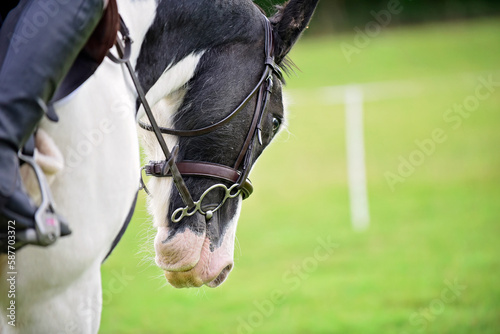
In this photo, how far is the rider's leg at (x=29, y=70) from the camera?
1629mm

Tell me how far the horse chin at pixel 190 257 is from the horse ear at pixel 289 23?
0.93 m

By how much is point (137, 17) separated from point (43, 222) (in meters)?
0.95

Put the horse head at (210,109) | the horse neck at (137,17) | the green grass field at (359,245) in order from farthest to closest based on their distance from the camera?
the green grass field at (359,245)
the horse head at (210,109)
the horse neck at (137,17)

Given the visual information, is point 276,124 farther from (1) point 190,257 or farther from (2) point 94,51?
(2) point 94,51

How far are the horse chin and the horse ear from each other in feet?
3.05

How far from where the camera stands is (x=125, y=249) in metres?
9.01

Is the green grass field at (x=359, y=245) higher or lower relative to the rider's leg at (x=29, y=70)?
lower

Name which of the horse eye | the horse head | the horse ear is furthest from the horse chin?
the horse ear

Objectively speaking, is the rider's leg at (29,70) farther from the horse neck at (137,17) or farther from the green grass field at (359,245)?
the green grass field at (359,245)

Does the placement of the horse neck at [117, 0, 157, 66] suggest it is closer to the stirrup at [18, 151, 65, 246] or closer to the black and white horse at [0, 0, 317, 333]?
the black and white horse at [0, 0, 317, 333]

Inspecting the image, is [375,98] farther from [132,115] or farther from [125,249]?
[132,115]

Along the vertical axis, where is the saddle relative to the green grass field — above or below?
above

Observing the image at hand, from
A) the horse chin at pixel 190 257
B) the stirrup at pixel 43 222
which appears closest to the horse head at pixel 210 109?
the horse chin at pixel 190 257

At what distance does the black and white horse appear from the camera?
76.1 inches
